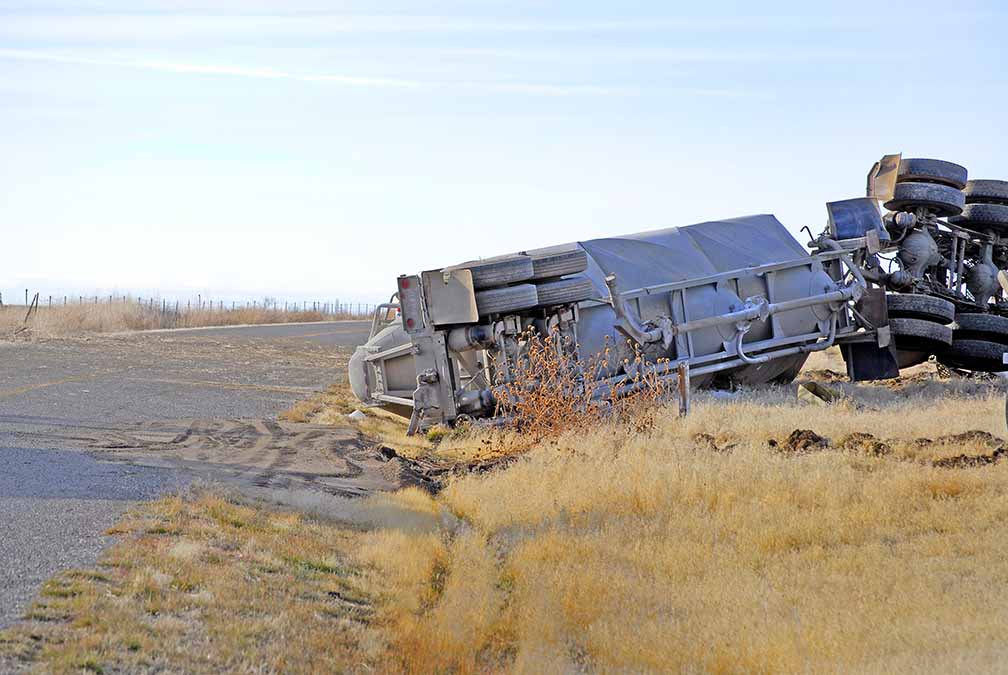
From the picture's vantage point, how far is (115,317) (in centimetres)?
5159

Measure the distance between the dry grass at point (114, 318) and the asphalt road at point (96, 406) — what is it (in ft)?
12.0

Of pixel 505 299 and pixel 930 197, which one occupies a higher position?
pixel 930 197

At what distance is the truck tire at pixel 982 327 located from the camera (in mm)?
21125

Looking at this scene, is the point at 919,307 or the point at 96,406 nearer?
the point at 96,406

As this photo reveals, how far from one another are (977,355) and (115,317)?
39.3 metres

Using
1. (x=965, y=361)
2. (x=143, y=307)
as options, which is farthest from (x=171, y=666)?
(x=143, y=307)

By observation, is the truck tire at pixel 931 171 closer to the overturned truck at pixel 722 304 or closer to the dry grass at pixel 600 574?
the overturned truck at pixel 722 304

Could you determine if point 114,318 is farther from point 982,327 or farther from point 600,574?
point 600,574

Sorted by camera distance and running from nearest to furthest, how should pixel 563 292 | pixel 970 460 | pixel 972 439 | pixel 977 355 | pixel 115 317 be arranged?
pixel 970 460 < pixel 972 439 < pixel 563 292 < pixel 977 355 < pixel 115 317

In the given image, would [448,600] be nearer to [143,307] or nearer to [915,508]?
[915,508]

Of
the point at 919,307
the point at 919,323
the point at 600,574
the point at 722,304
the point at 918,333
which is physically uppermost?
the point at 722,304

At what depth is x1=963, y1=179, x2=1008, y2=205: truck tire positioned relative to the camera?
22.1 m

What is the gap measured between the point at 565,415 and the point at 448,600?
6720mm

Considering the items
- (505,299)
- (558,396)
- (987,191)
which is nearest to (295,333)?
(987,191)
